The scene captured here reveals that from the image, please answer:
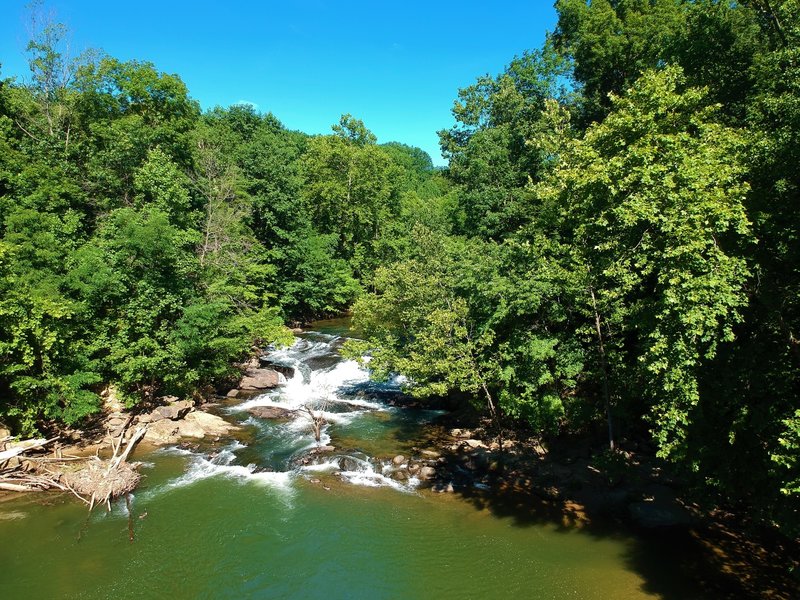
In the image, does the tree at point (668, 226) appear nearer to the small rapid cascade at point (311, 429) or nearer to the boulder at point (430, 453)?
the boulder at point (430, 453)

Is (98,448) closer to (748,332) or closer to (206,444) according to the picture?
(206,444)

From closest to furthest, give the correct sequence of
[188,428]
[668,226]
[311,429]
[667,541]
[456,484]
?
[668,226], [667,541], [456,484], [188,428], [311,429]

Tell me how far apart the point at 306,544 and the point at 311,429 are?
26.8ft

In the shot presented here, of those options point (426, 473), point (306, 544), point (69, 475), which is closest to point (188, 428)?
point (69, 475)

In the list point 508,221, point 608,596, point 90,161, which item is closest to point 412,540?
point 608,596

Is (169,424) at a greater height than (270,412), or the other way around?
(270,412)

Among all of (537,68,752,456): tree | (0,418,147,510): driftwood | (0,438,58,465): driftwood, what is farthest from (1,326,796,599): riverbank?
(537,68,752,456): tree

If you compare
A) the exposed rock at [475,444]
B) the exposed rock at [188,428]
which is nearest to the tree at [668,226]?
the exposed rock at [475,444]

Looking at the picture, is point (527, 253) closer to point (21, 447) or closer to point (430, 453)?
point (430, 453)

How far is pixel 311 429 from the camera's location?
21.3m

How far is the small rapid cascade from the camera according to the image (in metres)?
17.3

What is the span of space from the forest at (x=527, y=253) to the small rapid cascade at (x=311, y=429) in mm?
2878

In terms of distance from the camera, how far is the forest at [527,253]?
9602mm

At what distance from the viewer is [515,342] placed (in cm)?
1675
